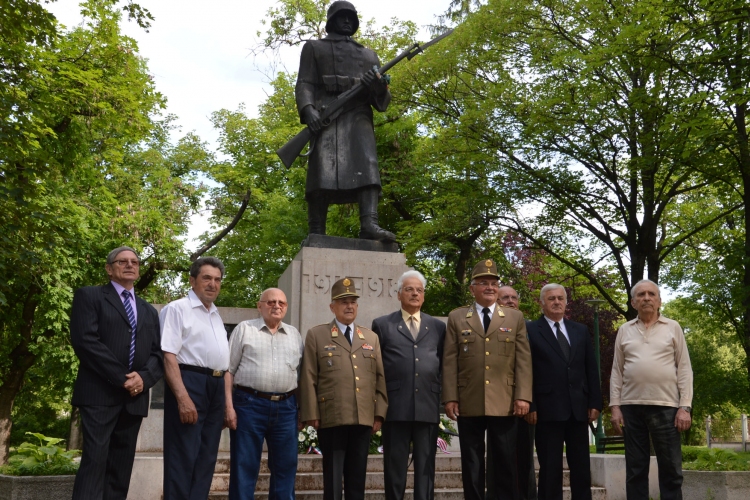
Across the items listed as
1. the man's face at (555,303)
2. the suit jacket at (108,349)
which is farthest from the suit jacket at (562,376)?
the suit jacket at (108,349)

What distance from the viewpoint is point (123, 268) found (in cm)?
574

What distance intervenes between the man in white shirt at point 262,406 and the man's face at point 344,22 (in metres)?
4.25

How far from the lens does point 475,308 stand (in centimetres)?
Answer: 625

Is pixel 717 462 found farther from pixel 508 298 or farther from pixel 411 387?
pixel 411 387

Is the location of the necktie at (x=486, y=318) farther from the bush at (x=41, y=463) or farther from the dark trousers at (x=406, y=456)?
the bush at (x=41, y=463)

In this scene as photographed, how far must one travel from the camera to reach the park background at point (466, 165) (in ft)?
44.0

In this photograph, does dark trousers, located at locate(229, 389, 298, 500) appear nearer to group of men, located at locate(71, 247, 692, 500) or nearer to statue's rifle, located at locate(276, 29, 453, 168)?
group of men, located at locate(71, 247, 692, 500)

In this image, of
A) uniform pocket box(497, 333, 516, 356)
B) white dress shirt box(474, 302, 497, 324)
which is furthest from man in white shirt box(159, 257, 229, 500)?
uniform pocket box(497, 333, 516, 356)

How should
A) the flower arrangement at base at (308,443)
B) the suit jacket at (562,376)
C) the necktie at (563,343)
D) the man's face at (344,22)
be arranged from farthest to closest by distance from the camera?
the man's face at (344,22) < the flower arrangement at base at (308,443) < the necktie at (563,343) < the suit jacket at (562,376)

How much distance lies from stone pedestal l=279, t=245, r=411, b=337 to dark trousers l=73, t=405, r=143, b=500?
3.06m

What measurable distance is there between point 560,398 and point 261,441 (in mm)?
2319

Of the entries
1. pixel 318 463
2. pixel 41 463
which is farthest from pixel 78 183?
pixel 318 463

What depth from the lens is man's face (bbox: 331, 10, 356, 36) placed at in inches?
362

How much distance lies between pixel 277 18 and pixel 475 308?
2388 centimetres
